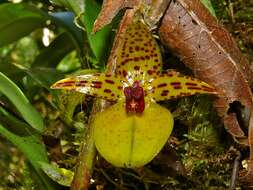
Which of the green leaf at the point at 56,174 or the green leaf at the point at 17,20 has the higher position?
the green leaf at the point at 17,20

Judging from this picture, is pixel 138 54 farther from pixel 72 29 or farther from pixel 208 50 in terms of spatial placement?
pixel 72 29

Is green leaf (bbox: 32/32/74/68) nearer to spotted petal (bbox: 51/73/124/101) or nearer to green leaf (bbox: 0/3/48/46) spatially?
green leaf (bbox: 0/3/48/46)

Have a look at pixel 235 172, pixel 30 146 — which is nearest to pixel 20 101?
pixel 30 146

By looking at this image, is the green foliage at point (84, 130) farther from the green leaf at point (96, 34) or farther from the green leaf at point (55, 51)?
the green leaf at point (55, 51)

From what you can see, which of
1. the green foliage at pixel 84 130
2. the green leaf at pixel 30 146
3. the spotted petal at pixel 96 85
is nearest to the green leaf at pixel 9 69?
the green foliage at pixel 84 130

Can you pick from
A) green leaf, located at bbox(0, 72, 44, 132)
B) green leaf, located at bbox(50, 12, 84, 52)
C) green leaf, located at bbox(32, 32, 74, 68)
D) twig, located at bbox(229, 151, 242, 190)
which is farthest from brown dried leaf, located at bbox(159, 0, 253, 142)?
green leaf, located at bbox(32, 32, 74, 68)

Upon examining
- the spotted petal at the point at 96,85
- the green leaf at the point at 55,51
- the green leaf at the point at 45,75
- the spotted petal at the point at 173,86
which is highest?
the spotted petal at the point at 173,86

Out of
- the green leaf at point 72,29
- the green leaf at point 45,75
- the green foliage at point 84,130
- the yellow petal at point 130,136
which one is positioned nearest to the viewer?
the yellow petal at point 130,136
